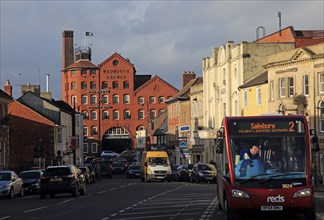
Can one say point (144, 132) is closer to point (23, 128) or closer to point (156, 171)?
point (23, 128)

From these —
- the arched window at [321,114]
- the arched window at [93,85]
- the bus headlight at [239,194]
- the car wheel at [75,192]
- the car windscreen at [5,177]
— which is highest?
Answer: the arched window at [93,85]

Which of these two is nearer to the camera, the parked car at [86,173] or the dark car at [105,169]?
the parked car at [86,173]

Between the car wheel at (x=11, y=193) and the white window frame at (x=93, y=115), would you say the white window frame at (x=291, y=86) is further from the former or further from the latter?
the white window frame at (x=93, y=115)

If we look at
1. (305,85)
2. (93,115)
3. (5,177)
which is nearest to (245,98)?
(305,85)

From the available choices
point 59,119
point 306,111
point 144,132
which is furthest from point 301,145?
point 144,132

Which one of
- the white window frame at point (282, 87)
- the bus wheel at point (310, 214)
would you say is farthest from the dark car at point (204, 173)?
the bus wheel at point (310, 214)

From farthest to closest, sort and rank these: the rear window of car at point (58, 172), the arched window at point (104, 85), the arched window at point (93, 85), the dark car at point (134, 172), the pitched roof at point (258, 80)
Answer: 1. the arched window at point (104, 85)
2. the arched window at point (93, 85)
3. the dark car at point (134, 172)
4. the pitched roof at point (258, 80)
5. the rear window of car at point (58, 172)

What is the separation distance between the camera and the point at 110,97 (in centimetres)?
14625

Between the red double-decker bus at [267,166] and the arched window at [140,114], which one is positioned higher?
the arched window at [140,114]

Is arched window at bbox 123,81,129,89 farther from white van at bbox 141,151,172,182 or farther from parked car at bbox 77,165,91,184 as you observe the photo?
parked car at bbox 77,165,91,184

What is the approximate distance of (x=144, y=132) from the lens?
133 m

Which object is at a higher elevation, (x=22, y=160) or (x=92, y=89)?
(x=92, y=89)

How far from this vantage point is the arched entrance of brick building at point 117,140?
14575 cm

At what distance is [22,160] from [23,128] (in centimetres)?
391
